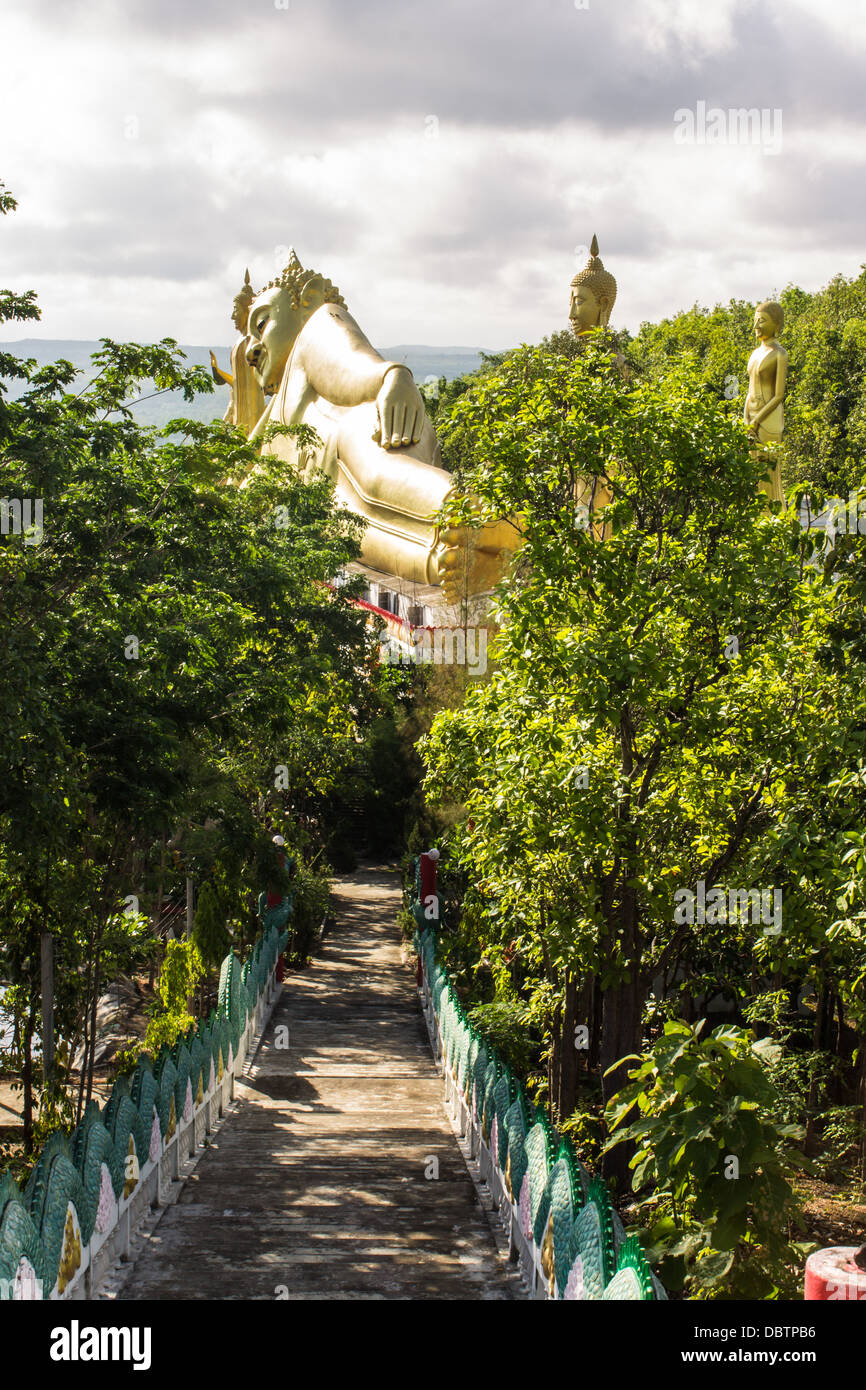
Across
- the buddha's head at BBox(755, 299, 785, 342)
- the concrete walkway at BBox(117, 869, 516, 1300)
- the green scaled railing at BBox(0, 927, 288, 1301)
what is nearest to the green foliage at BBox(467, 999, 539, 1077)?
the concrete walkway at BBox(117, 869, 516, 1300)

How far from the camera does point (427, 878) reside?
18547 mm

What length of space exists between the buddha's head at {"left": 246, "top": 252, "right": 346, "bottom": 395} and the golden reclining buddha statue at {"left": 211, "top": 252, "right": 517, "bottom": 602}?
0.03 metres

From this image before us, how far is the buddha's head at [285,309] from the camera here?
3459 centimetres

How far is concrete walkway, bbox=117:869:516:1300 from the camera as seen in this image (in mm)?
7801

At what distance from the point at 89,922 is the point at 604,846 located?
4.28 metres

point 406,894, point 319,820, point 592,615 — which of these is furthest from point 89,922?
point 319,820

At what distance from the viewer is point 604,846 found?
352 inches

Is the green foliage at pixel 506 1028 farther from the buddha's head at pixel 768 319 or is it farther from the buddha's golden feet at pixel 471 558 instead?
the buddha's head at pixel 768 319

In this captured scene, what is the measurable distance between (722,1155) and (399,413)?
25.6 meters

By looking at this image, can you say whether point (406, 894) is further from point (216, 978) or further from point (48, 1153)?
point (48, 1153)

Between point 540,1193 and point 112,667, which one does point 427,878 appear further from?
point 540,1193

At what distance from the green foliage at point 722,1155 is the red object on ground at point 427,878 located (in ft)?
41.6

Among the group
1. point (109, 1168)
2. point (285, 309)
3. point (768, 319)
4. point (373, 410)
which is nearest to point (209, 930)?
point (109, 1168)

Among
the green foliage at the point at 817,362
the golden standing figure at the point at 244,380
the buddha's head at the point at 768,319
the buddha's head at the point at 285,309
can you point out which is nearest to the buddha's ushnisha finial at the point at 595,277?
the buddha's head at the point at 768,319
